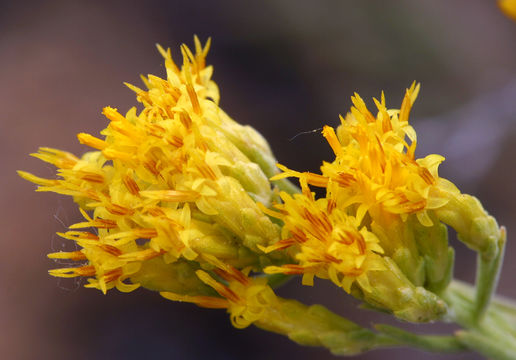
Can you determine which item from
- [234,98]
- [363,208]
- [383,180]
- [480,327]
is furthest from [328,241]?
[234,98]

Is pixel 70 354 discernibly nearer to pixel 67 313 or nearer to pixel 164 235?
pixel 67 313

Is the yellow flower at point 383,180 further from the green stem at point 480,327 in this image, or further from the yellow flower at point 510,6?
the yellow flower at point 510,6

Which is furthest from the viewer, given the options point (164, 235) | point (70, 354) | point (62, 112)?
point (62, 112)

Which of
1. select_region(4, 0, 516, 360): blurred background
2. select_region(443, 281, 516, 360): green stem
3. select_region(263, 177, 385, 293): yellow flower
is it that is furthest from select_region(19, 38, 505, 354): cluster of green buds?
select_region(4, 0, 516, 360): blurred background

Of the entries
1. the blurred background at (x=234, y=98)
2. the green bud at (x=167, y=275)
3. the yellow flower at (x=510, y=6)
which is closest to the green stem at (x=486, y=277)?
the green bud at (x=167, y=275)

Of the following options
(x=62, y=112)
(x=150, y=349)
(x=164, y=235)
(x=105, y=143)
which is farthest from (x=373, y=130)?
(x=62, y=112)

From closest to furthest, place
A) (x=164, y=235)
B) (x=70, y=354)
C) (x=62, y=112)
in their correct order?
1. (x=164, y=235)
2. (x=70, y=354)
3. (x=62, y=112)

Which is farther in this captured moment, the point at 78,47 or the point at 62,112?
the point at 78,47

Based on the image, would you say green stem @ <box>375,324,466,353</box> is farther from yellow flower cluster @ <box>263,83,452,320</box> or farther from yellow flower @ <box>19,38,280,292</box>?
yellow flower @ <box>19,38,280,292</box>

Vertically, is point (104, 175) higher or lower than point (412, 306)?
higher
